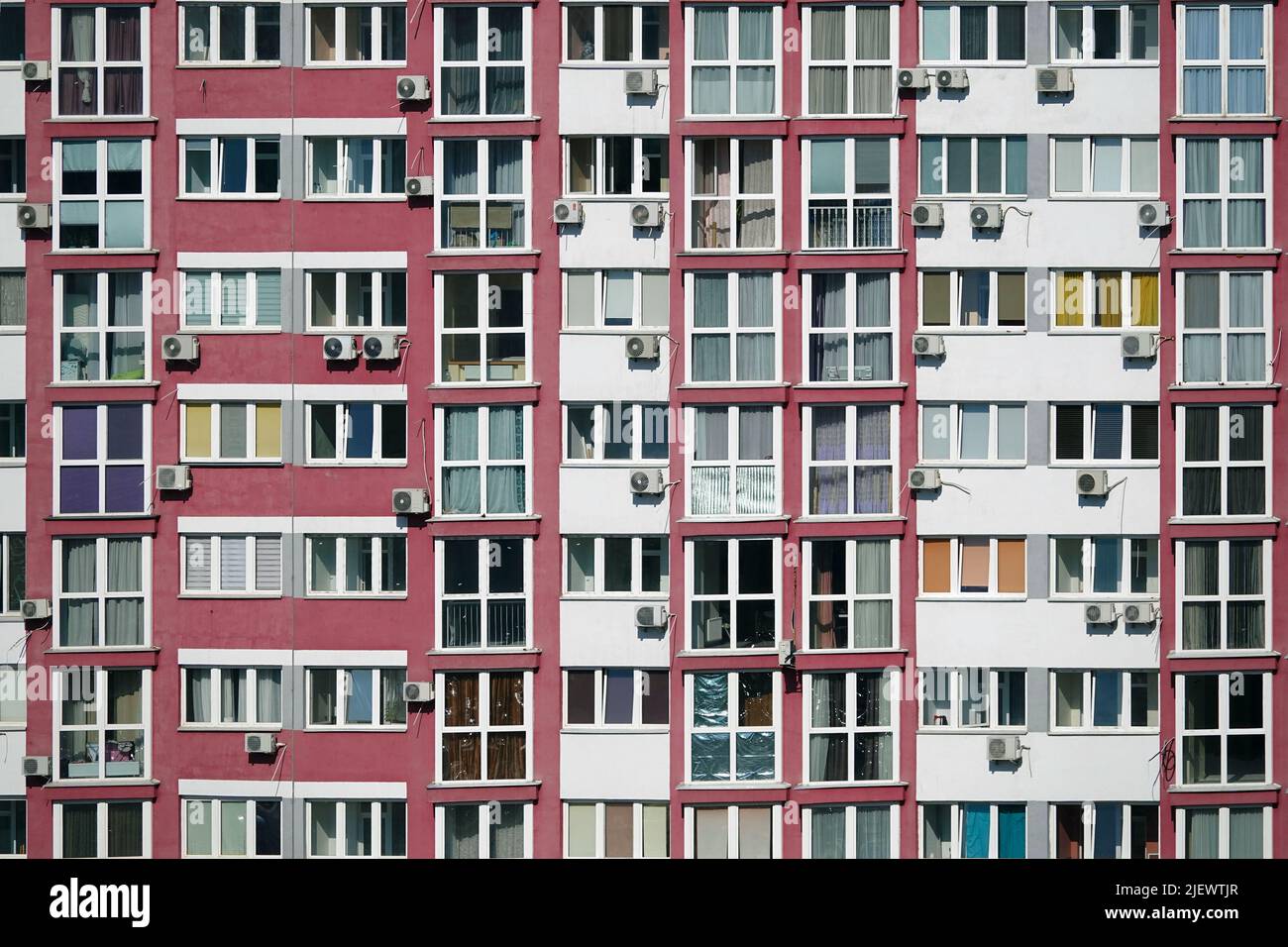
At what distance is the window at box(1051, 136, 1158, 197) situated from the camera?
6086 millimetres

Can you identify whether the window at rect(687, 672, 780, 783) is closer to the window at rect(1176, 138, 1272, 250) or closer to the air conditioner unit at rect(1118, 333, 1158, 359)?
the air conditioner unit at rect(1118, 333, 1158, 359)

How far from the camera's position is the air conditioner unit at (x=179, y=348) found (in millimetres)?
5996

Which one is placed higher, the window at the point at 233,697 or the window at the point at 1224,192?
the window at the point at 1224,192

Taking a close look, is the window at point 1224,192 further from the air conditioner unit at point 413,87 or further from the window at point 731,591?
the air conditioner unit at point 413,87

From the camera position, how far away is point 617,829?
6.17 metres

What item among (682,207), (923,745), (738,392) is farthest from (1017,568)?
(682,207)

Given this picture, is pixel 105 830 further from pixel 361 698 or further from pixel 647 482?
pixel 647 482

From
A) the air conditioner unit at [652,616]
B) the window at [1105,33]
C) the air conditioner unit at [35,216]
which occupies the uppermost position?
the window at [1105,33]

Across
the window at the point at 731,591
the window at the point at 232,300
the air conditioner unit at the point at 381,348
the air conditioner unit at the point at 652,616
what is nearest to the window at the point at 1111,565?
the window at the point at 731,591

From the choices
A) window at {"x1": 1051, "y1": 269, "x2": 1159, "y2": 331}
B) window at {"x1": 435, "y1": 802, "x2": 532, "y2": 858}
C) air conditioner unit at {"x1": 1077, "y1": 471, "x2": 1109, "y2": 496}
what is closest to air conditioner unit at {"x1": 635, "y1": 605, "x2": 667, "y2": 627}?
window at {"x1": 435, "y1": 802, "x2": 532, "y2": 858}

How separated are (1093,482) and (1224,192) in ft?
5.20

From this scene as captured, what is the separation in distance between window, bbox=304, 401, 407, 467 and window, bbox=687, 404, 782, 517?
1469mm

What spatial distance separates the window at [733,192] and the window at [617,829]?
2863 mm
